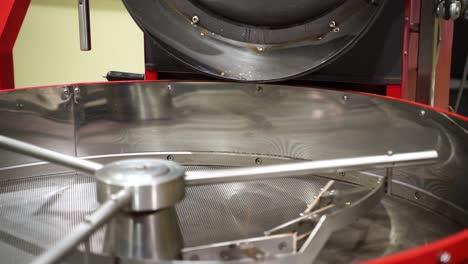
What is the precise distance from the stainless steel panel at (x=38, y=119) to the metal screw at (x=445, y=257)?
0.86 m

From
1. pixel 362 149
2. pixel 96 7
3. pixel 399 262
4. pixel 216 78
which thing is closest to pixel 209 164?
pixel 216 78

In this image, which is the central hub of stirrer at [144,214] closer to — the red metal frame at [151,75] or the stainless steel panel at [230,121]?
the stainless steel panel at [230,121]

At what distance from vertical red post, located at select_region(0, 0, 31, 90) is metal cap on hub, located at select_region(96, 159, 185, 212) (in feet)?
2.23

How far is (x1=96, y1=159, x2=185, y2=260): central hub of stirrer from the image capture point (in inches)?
25.0

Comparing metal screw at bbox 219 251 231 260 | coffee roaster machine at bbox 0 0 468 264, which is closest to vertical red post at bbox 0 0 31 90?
coffee roaster machine at bbox 0 0 468 264

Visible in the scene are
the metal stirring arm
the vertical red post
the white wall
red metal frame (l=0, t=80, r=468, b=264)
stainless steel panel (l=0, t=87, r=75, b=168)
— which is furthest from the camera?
the white wall

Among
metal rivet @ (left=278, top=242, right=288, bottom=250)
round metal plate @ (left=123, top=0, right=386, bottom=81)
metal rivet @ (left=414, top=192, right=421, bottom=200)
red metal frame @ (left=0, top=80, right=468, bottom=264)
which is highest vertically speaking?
round metal plate @ (left=123, top=0, right=386, bottom=81)

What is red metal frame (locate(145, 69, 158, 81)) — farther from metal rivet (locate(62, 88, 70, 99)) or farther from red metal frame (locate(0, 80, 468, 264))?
red metal frame (locate(0, 80, 468, 264))

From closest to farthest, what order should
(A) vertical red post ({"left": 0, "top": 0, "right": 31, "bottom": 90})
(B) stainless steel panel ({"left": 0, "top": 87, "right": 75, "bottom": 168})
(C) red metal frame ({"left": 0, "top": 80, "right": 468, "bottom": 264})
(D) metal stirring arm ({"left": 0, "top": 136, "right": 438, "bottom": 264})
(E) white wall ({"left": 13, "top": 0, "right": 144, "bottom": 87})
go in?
(C) red metal frame ({"left": 0, "top": 80, "right": 468, "bottom": 264}) < (D) metal stirring arm ({"left": 0, "top": 136, "right": 438, "bottom": 264}) < (B) stainless steel panel ({"left": 0, "top": 87, "right": 75, "bottom": 168}) < (A) vertical red post ({"left": 0, "top": 0, "right": 31, "bottom": 90}) < (E) white wall ({"left": 13, "top": 0, "right": 144, "bottom": 87})

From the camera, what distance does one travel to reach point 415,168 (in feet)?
3.16

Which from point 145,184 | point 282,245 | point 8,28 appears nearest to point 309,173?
point 282,245

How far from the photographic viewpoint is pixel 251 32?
121 centimetres

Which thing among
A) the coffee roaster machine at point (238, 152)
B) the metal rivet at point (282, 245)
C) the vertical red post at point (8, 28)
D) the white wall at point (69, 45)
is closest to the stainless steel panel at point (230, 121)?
the coffee roaster machine at point (238, 152)

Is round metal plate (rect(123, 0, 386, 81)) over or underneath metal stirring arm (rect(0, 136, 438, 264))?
over
